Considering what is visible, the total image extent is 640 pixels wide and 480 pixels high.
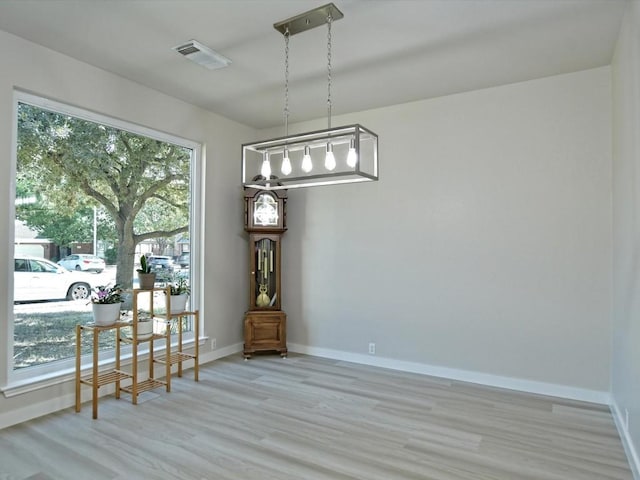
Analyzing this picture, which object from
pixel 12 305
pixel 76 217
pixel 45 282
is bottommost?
pixel 12 305

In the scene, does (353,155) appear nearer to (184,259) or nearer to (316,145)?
(316,145)

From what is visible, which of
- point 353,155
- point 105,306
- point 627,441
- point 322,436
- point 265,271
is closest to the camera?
point 353,155

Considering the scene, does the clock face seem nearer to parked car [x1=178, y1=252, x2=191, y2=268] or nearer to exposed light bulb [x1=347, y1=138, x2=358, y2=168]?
parked car [x1=178, y1=252, x2=191, y2=268]

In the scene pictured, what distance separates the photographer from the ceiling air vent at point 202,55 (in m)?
3.11

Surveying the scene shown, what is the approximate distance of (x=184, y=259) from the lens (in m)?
4.61

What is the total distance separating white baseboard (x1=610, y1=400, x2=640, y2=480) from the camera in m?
2.37

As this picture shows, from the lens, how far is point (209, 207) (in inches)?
187

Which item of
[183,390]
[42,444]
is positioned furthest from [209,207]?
[42,444]

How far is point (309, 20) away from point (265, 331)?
340 centimetres

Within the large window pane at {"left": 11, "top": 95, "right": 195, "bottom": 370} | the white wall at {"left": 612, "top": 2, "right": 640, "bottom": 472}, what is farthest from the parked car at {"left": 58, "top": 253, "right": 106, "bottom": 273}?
the white wall at {"left": 612, "top": 2, "right": 640, "bottom": 472}

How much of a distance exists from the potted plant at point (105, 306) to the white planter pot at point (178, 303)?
2.01 feet

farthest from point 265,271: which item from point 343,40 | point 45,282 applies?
point 343,40

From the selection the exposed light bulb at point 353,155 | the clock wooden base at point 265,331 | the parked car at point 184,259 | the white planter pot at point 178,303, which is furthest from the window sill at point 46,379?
the exposed light bulb at point 353,155

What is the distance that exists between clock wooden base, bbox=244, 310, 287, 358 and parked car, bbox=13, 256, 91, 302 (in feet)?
5.87
